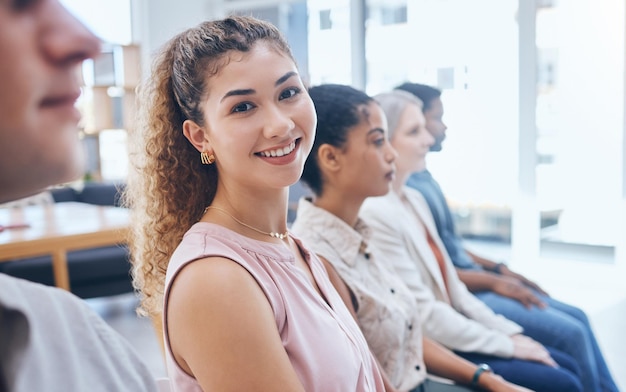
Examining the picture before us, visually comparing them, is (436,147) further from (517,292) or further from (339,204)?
(339,204)

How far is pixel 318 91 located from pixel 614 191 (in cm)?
148

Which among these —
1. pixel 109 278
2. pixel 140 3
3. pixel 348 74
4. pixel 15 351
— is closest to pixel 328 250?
pixel 15 351

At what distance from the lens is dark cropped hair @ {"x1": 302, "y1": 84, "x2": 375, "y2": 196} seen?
178 cm

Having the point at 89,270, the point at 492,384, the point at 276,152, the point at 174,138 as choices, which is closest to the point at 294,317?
the point at 276,152

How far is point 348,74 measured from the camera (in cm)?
410

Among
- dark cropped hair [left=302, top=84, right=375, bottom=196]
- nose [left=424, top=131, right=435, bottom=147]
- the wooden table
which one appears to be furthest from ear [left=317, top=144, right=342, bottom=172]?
the wooden table

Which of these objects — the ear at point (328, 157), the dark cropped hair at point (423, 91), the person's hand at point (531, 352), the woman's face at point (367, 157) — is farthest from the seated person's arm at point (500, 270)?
the ear at point (328, 157)

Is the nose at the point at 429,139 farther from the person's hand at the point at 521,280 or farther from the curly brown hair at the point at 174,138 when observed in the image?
the curly brown hair at the point at 174,138

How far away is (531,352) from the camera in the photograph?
2.15 m

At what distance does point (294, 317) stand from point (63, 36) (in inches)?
32.6

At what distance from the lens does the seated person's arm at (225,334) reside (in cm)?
100

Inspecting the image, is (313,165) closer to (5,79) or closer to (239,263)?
(239,263)

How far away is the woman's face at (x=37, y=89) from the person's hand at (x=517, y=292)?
7.71 ft

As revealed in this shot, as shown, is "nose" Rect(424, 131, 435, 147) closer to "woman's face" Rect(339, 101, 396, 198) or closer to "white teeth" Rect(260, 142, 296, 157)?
"woman's face" Rect(339, 101, 396, 198)
